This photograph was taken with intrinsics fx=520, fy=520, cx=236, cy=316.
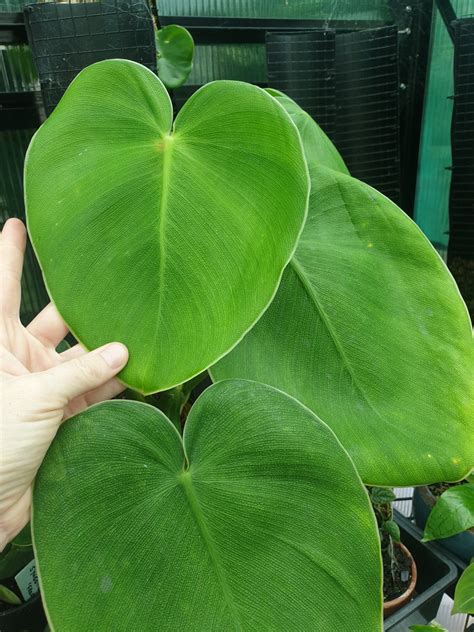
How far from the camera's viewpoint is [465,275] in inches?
72.8

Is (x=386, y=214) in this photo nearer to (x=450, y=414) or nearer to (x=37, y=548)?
(x=450, y=414)

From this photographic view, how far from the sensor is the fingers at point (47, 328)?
2.33ft

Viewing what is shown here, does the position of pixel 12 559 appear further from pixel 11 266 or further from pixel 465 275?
pixel 465 275

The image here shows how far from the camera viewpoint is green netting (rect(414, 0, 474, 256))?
5.65 ft

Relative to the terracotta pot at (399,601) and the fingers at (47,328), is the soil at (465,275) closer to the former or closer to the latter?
the terracotta pot at (399,601)

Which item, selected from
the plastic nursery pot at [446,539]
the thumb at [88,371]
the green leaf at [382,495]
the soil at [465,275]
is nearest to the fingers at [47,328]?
A: the thumb at [88,371]

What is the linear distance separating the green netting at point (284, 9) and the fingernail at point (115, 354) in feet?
4.16

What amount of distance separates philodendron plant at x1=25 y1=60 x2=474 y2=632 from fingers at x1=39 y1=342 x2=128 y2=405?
2 cm

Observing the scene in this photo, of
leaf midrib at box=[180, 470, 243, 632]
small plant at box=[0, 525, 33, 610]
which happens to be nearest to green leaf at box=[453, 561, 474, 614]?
leaf midrib at box=[180, 470, 243, 632]

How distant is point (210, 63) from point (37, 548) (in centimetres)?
140

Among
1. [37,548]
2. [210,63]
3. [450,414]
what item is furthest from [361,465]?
[210,63]

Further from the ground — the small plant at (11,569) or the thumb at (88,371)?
the thumb at (88,371)

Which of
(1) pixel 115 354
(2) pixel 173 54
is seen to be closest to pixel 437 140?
(2) pixel 173 54

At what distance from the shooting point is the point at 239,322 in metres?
0.48
